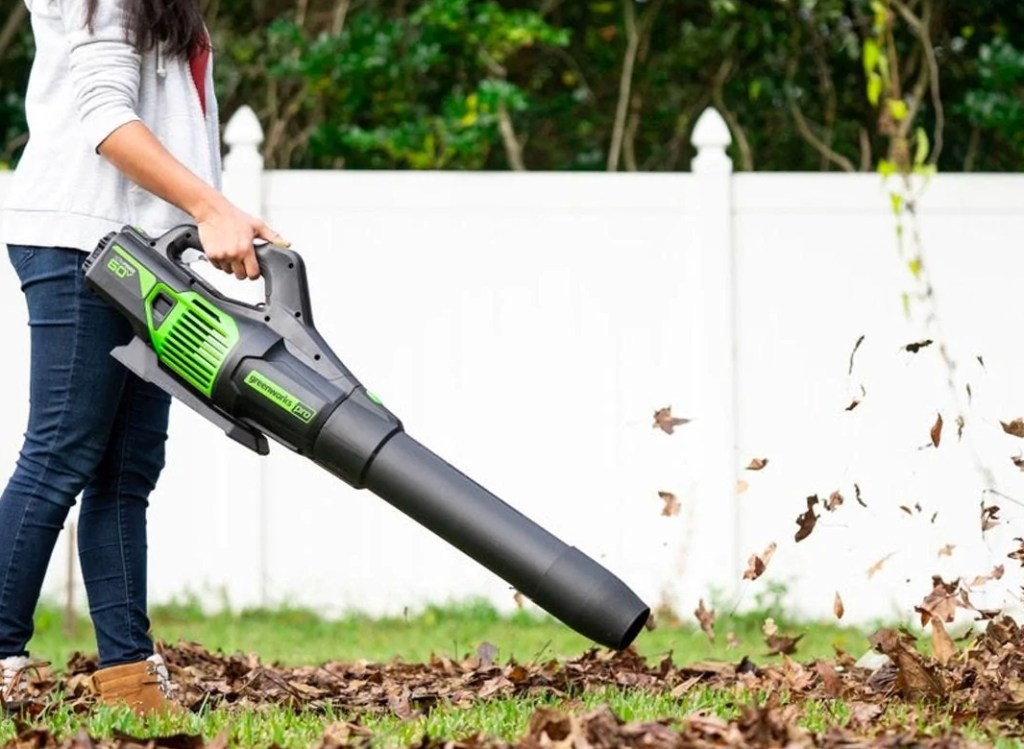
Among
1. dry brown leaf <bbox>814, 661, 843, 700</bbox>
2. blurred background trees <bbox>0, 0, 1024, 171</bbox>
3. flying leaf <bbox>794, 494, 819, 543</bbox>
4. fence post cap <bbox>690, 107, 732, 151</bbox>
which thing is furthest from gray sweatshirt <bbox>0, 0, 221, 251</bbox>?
blurred background trees <bbox>0, 0, 1024, 171</bbox>

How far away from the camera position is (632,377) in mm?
5727

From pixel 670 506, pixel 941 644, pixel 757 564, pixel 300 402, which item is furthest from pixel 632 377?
pixel 300 402

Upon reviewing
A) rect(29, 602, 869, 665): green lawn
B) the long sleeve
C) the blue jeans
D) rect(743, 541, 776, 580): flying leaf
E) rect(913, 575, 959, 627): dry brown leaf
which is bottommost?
rect(29, 602, 869, 665): green lawn

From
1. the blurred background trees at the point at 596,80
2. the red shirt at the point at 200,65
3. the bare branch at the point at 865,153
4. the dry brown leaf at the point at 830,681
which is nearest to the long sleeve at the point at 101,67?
the red shirt at the point at 200,65

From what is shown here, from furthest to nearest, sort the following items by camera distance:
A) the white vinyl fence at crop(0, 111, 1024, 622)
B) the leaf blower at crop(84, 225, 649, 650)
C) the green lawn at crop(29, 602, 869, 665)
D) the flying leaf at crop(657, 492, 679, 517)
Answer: the white vinyl fence at crop(0, 111, 1024, 622), the green lawn at crop(29, 602, 869, 665), the flying leaf at crop(657, 492, 679, 517), the leaf blower at crop(84, 225, 649, 650)

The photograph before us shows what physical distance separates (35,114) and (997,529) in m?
3.41

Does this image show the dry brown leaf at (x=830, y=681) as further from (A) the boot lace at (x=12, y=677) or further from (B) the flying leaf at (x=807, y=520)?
(A) the boot lace at (x=12, y=677)

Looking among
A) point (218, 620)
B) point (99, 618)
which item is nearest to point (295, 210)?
point (218, 620)

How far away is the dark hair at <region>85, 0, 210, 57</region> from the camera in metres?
2.95

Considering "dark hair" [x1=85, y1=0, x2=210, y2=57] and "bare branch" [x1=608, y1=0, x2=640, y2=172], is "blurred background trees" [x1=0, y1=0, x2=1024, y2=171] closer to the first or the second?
"bare branch" [x1=608, y1=0, x2=640, y2=172]

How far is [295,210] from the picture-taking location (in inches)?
228

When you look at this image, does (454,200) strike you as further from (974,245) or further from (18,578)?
(18,578)

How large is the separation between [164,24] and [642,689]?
1542 millimetres

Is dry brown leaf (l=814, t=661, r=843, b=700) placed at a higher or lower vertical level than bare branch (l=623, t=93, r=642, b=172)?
lower
